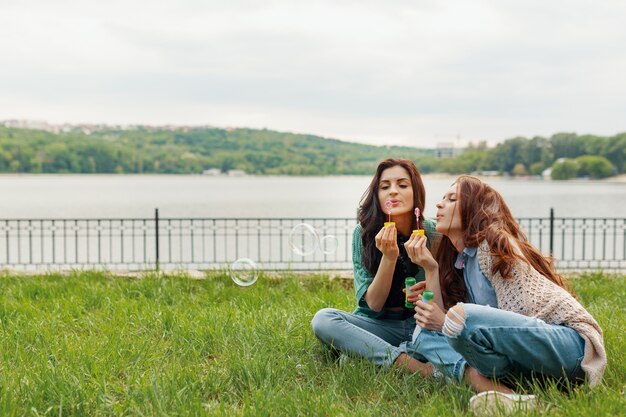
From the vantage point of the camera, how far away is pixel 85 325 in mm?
5031

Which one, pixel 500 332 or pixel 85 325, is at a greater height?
pixel 500 332

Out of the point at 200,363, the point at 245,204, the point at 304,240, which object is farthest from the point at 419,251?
the point at 245,204

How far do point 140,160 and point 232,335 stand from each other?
66.3 m

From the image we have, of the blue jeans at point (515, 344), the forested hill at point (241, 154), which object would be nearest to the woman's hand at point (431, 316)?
the blue jeans at point (515, 344)

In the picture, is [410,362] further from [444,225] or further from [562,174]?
[562,174]

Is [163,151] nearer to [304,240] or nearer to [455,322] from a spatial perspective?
[304,240]

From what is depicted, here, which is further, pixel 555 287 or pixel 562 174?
pixel 562 174

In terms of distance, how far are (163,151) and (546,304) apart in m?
66.6

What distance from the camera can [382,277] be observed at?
3.78 meters

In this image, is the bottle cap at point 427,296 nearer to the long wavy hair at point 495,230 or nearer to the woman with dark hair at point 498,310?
the woman with dark hair at point 498,310

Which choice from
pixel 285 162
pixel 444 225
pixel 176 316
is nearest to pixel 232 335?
pixel 176 316

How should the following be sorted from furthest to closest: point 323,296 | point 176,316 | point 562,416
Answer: point 323,296, point 176,316, point 562,416

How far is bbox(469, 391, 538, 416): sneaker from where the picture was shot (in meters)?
2.95

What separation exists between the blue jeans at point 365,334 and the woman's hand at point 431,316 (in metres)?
0.36
